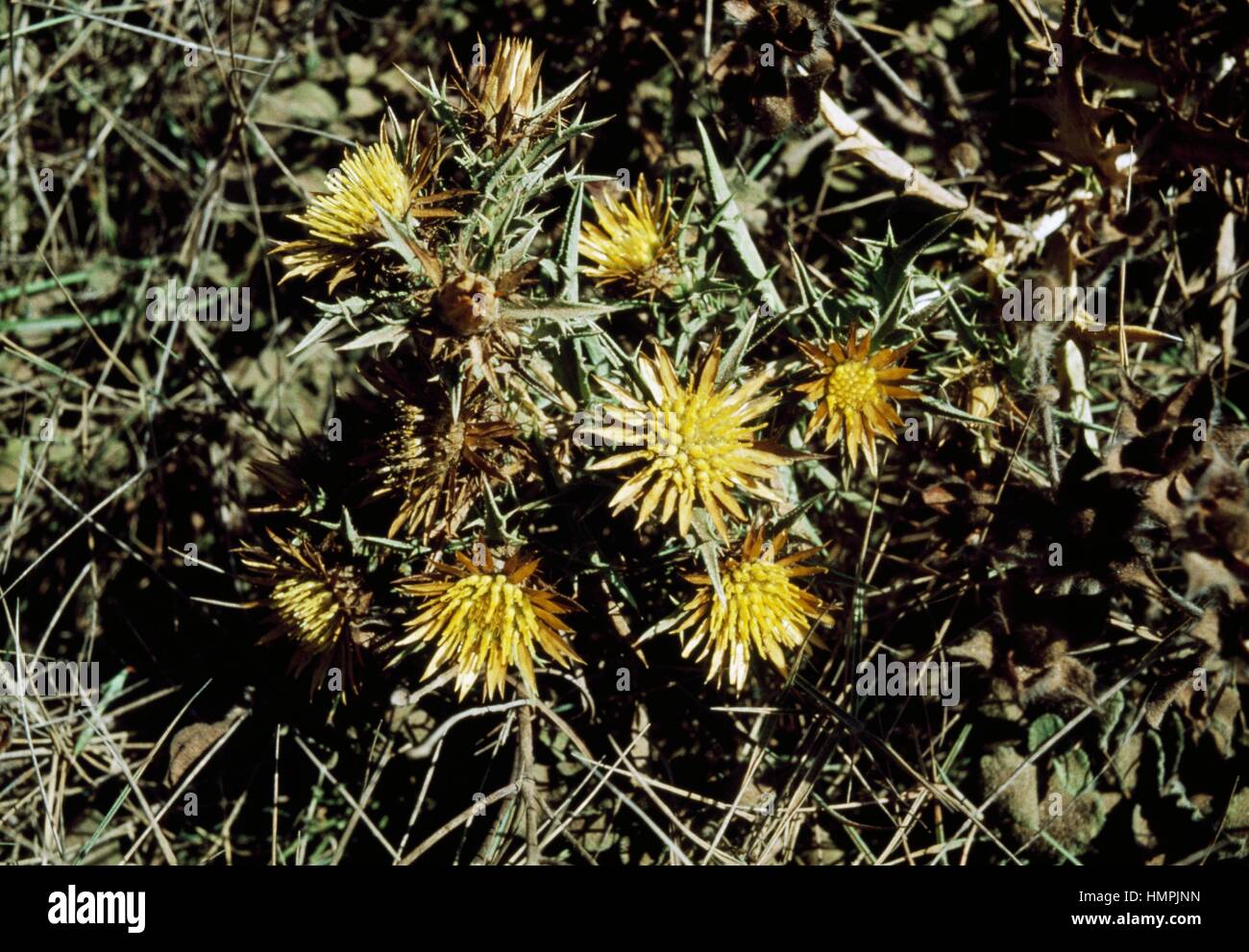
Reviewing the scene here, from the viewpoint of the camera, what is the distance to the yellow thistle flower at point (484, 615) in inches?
68.5

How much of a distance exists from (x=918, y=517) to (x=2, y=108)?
3120 mm

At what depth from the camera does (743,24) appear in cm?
203

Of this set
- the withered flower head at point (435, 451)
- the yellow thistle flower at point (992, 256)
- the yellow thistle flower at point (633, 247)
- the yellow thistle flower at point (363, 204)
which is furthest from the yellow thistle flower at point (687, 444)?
the yellow thistle flower at point (992, 256)

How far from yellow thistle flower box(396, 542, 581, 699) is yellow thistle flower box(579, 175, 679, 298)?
703 millimetres

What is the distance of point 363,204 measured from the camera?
1676mm

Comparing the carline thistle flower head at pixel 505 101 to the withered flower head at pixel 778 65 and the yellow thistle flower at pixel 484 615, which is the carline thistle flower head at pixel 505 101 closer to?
the withered flower head at pixel 778 65

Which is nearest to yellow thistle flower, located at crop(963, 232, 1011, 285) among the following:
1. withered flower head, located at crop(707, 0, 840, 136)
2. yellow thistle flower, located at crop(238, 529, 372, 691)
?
withered flower head, located at crop(707, 0, 840, 136)

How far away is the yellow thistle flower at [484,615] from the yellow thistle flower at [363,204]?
0.62m

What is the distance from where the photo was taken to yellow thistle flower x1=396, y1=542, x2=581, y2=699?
5.71 ft

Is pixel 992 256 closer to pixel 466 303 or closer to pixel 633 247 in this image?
pixel 633 247

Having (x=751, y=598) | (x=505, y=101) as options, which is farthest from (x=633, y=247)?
(x=751, y=598)

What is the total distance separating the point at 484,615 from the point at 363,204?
84 centimetres

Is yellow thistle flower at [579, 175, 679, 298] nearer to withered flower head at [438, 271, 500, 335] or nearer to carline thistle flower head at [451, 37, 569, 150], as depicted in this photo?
carline thistle flower head at [451, 37, 569, 150]
